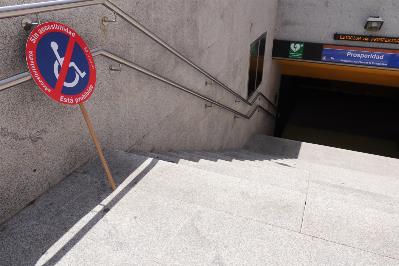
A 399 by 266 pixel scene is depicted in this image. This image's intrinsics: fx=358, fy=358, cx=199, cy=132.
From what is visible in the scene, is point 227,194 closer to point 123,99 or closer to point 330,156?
point 123,99

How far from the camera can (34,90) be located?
296 centimetres

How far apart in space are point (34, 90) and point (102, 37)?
96 cm

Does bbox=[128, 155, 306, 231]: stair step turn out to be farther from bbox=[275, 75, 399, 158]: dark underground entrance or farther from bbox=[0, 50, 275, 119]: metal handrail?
bbox=[275, 75, 399, 158]: dark underground entrance

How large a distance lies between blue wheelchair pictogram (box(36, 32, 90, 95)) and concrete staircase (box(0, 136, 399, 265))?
3.24 feet

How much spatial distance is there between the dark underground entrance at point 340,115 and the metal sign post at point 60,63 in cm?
1289

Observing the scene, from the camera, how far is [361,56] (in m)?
11.2

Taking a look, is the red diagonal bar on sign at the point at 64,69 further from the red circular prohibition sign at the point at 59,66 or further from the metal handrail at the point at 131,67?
the metal handrail at the point at 131,67

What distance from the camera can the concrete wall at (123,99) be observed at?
2852 millimetres

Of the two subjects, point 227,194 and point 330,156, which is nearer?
point 227,194

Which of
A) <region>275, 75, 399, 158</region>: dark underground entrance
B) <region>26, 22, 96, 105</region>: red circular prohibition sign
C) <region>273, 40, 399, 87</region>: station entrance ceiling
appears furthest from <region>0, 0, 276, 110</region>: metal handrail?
<region>275, 75, 399, 158</region>: dark underground entrance

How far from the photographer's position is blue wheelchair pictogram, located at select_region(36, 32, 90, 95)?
8.87 ft

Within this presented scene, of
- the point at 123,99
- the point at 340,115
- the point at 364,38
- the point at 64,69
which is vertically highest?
the point at 64,69

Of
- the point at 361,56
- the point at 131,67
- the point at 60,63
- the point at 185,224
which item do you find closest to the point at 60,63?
the point at 60,63

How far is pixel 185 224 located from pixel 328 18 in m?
10.1
